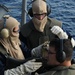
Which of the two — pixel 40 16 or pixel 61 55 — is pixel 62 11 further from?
pixel 61 55

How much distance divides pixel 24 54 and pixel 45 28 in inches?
19.8

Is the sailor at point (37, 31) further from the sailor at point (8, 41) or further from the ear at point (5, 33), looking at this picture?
the ear at point (5, 33)

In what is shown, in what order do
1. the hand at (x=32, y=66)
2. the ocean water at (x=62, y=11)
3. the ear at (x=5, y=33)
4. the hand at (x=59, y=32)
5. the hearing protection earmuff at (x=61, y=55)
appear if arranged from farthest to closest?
the ocean water at (x=62, y=11)
the hand at (x=59, y=32)
the ear at (x=5, y=33)
the hand at (x=32, y=66)
the hearing protection earmuff at (x=61, y=55)

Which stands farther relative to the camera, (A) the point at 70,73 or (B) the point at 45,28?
(B) the point at 45,28

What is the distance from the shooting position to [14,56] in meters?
4.42

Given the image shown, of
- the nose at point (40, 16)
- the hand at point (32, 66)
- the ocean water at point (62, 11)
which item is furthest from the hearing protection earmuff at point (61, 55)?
the ocean water at point (62, 11)

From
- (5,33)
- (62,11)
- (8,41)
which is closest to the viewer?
(5,33)

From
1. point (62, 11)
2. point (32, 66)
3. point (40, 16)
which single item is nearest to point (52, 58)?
point (32, 66)

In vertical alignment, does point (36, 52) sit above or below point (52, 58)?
below

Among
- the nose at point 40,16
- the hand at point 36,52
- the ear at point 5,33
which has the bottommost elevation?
the hand at point 36,52

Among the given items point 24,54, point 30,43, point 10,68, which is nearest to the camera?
point 10,68

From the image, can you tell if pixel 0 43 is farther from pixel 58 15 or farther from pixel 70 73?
pixel 58 15

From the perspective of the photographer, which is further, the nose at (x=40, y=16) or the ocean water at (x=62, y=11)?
the ocean water at (x=62, y=11)

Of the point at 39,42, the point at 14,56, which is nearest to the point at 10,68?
the point at 14,56
